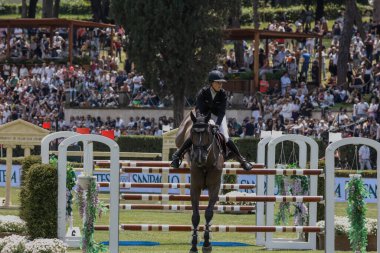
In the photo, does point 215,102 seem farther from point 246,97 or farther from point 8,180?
point 246,97

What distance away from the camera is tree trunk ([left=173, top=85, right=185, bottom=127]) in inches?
1660

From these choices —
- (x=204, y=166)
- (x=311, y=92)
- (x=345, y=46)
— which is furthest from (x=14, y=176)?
(x=204, y=166)

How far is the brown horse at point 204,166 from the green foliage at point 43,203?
2.30m

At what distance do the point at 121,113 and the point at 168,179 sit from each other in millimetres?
13818

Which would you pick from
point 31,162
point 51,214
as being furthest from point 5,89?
point 51,214

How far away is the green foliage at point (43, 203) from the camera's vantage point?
17328 mm

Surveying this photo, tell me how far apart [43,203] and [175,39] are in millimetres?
25668

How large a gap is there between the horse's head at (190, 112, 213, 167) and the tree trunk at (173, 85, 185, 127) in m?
26.0

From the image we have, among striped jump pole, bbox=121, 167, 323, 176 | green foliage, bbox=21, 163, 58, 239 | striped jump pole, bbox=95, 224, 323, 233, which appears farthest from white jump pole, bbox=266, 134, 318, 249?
green foliage, bbox=21, 163, 58, 239

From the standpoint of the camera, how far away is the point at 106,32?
57.5m

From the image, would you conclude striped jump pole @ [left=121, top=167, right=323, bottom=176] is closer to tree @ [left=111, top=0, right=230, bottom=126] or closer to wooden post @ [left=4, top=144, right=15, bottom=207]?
wooden post @ [left=4, top=144, right=15, bottom=207]

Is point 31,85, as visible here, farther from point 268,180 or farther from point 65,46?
point 268,180

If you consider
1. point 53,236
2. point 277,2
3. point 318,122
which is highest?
point 277,2

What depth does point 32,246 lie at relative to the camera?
1603 cm
